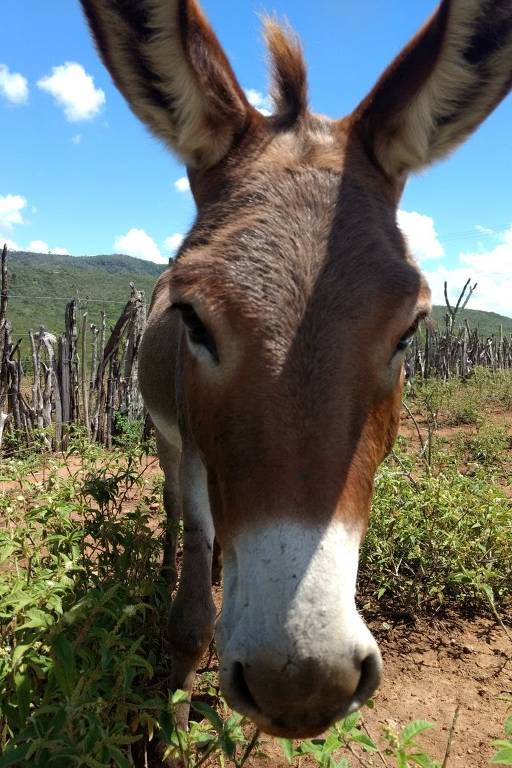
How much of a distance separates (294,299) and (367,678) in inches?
48.3

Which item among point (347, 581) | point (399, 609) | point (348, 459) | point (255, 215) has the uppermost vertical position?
point (255, 215)

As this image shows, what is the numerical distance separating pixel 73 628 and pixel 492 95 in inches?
132

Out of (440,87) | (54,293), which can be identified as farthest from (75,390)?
(54,293)

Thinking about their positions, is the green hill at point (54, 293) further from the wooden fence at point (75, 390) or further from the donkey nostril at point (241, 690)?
the donkey nostril at point (241, 690)

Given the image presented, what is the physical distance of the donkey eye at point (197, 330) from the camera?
2082 millimetres

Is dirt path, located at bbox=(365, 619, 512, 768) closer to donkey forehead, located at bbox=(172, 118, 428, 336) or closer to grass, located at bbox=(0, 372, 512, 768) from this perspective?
grass, located at bbox=(0, 372, 512, 768)

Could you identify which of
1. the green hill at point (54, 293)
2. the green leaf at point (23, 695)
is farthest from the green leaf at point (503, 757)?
the green hill at point (54, 293)

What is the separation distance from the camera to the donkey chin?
4.80ft

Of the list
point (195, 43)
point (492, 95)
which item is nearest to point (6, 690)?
point (195, 43)

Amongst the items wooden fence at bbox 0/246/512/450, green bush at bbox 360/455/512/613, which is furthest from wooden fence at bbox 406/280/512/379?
green bush at bbox 360/455/512/613

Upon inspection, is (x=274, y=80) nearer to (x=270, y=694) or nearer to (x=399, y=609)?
(x=270, y=694)

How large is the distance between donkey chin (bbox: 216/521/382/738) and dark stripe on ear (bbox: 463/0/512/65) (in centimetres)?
220

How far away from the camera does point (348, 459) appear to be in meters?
1.77

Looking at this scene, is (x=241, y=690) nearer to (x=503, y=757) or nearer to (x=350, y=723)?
(x=350, y=723)
